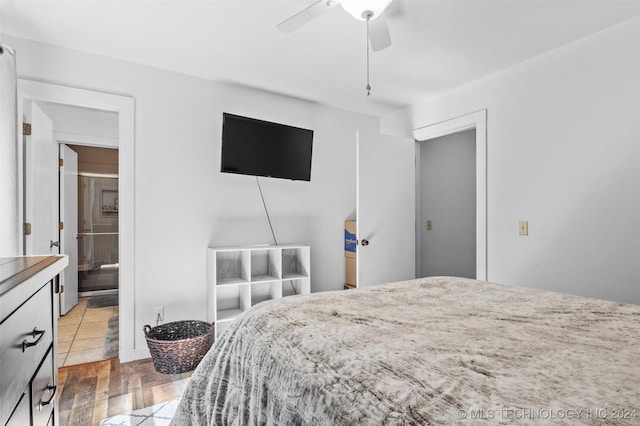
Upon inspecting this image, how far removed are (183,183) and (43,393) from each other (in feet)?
6.69

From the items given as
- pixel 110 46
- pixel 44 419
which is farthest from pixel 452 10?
pixel 44 419

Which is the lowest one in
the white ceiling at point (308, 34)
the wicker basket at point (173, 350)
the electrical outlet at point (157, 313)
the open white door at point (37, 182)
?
the wicker basket at point (173, 350)

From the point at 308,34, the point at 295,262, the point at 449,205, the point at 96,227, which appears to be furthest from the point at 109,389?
the point at 449,205

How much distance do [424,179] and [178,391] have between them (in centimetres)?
376

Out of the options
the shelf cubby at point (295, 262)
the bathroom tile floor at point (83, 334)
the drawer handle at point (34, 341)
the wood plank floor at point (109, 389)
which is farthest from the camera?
the shelf cubby at point (295, 262)

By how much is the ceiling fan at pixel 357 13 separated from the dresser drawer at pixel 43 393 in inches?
70.1

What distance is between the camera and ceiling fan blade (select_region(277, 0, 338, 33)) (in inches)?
66.2

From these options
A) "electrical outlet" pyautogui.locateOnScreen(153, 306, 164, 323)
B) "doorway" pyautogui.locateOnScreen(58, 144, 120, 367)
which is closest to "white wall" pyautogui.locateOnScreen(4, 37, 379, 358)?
"electrical outlet" pyautogui.locateOnScreen(153, 306, 164, 323)

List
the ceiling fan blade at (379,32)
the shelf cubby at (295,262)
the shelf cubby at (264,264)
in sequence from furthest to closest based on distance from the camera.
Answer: the shelf cubby at (295,262) → the shelf cubby at (264,264) → the ceiling fan blade at (379,32)

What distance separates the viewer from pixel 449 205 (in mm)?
4480

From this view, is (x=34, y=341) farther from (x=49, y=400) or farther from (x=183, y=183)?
(x=183, y=183)

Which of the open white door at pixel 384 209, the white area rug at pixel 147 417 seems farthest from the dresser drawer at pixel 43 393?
the open white door at pixel 384 209

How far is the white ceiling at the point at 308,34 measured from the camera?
207cm

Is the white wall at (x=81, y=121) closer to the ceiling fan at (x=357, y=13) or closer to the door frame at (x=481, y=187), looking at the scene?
the ceiling fan at (x=357, y=13)
